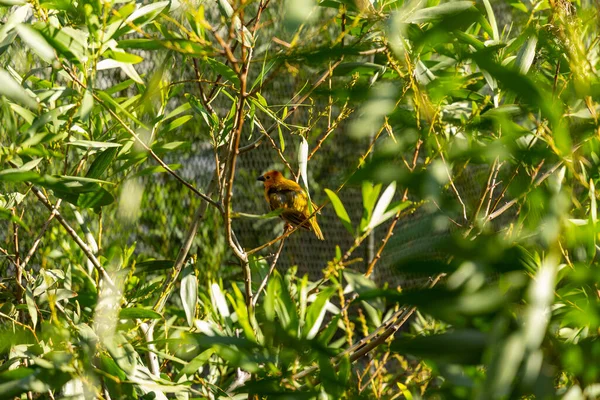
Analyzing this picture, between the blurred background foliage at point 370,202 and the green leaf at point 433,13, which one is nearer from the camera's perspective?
the blurred background foliage at point 370,202

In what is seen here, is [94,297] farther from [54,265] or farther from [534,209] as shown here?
[54,265]

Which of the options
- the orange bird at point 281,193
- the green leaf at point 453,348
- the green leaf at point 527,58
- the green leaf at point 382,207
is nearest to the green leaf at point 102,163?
the green leaf at point 382,207

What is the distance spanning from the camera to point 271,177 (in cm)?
283

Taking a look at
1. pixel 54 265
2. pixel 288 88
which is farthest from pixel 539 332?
pixel 288 88

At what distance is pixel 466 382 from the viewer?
460 millimetres

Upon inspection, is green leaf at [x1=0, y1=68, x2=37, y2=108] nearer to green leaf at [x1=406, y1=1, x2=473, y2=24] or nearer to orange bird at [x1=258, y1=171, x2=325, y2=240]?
green leaf at [x1=406, y1=1, x2=473, y2=24]

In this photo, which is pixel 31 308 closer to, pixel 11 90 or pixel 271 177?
pixel 11 90

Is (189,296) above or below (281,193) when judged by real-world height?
above

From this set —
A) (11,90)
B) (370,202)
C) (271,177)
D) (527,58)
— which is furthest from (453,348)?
(271,177)

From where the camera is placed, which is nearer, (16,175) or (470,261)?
(470,261)

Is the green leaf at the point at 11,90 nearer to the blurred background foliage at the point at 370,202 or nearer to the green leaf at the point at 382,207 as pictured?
the blurred background foliage at the point at 370,202

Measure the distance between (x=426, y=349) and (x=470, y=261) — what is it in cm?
6


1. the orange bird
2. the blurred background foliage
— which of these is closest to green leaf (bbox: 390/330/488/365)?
the blurred background foliage

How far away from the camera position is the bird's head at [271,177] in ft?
9.16
